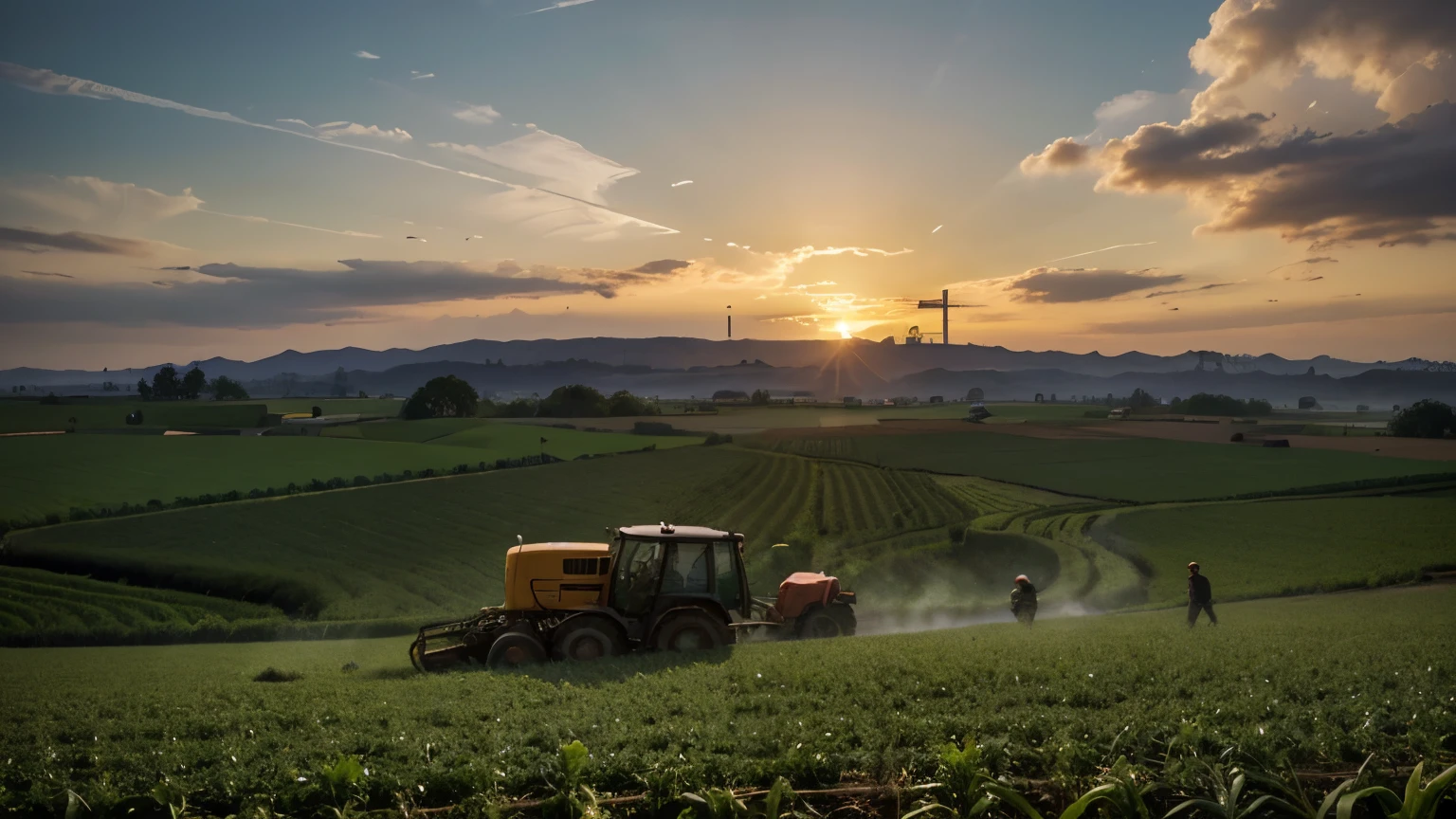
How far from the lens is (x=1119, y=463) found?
2347 cm

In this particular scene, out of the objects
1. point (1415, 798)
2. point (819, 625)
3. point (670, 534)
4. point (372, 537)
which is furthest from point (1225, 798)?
point (372, 537)

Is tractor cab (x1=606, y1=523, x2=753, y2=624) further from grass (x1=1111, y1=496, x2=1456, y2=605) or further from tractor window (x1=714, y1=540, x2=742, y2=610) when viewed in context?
grass (x1=1111, y1=496, x2=1456, y2=605)

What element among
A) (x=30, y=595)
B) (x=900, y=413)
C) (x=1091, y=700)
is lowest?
(x=30, y=595)

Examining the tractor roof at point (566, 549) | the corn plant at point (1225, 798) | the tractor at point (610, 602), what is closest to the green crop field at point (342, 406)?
the tractor roof at point (566, 549)

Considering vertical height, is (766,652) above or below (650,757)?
below

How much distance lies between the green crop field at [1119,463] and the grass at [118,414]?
1521cm

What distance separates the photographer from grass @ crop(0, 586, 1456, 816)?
16.9 ft

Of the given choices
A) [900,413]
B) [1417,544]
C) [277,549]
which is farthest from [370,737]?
[900,413]

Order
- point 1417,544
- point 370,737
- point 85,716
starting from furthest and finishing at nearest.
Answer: point 1417,544 < point 85,716 < point 370,737

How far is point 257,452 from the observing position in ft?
73.5

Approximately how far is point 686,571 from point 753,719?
545cm

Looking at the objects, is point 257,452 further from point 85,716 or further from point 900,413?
point 900,413

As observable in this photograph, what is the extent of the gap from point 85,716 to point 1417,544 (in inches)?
893

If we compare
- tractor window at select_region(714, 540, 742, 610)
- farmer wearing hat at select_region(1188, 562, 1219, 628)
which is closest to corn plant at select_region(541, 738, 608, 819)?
tractor window at select_region(714, 540, 742, 610)
